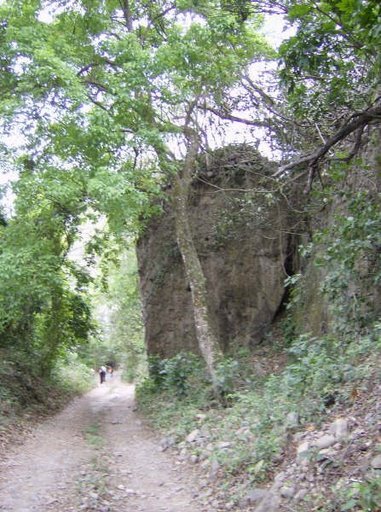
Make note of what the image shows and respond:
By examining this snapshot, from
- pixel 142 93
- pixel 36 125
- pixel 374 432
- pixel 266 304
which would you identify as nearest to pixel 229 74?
pixel 142 93

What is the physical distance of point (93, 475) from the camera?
7.08m

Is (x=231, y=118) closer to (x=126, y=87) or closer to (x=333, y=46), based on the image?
(x=126, y=87)

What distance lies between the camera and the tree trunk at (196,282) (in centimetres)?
1100

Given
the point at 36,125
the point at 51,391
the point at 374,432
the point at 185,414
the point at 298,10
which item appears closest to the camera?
the point at 298,10

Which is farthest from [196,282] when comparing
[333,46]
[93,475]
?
[333,46]

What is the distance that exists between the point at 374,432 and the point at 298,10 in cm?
410

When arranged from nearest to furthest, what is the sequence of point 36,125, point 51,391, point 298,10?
point 298,10 → point 36,125 → point 51,391

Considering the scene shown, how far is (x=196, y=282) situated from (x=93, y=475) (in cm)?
529

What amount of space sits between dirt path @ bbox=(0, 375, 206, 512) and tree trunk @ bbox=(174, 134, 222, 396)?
85.7 inches

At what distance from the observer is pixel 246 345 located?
547 inches

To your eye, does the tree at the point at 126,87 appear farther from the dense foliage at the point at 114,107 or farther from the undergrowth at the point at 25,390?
the undergrowth at the point at 25,390

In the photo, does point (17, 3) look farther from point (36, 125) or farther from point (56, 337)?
point (56, 337)

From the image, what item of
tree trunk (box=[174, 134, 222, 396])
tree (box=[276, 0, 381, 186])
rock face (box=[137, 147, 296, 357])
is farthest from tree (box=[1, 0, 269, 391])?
tree (box=[276, 0, 381, 186])

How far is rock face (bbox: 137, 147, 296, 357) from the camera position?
1376cm
